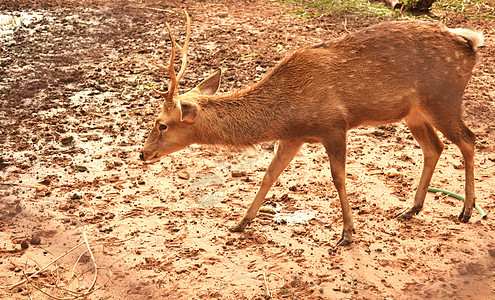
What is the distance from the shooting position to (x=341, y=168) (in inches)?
200

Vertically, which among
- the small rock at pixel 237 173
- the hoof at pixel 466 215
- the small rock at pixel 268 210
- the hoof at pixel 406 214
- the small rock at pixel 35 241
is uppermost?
the hoof at pixel 466 215

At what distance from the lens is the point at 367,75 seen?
5.12 metres

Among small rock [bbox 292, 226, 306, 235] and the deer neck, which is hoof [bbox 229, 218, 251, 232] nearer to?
small rock [bbox 292, 226, 306, 235]

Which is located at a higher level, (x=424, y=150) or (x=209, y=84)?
(x=209, y=84)

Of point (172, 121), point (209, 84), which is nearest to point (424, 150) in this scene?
point (209, 84)

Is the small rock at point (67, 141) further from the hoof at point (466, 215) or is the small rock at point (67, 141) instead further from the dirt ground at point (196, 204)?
the hoof at point (466, 215)

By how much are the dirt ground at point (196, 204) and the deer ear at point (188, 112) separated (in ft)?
1.54

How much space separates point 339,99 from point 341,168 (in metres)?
0.61

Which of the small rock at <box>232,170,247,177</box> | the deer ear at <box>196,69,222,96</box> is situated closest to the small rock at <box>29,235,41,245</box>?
the deer ear at <box>196,69,222,96</box>

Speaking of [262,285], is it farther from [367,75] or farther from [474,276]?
[367,75]

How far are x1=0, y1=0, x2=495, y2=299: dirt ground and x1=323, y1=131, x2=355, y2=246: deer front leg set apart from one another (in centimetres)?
12

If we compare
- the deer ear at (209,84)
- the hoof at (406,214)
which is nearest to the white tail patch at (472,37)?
the hoof at (406,214)

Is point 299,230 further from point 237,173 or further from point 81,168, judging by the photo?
point 81,168

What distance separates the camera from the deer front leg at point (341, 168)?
501 centimetres
